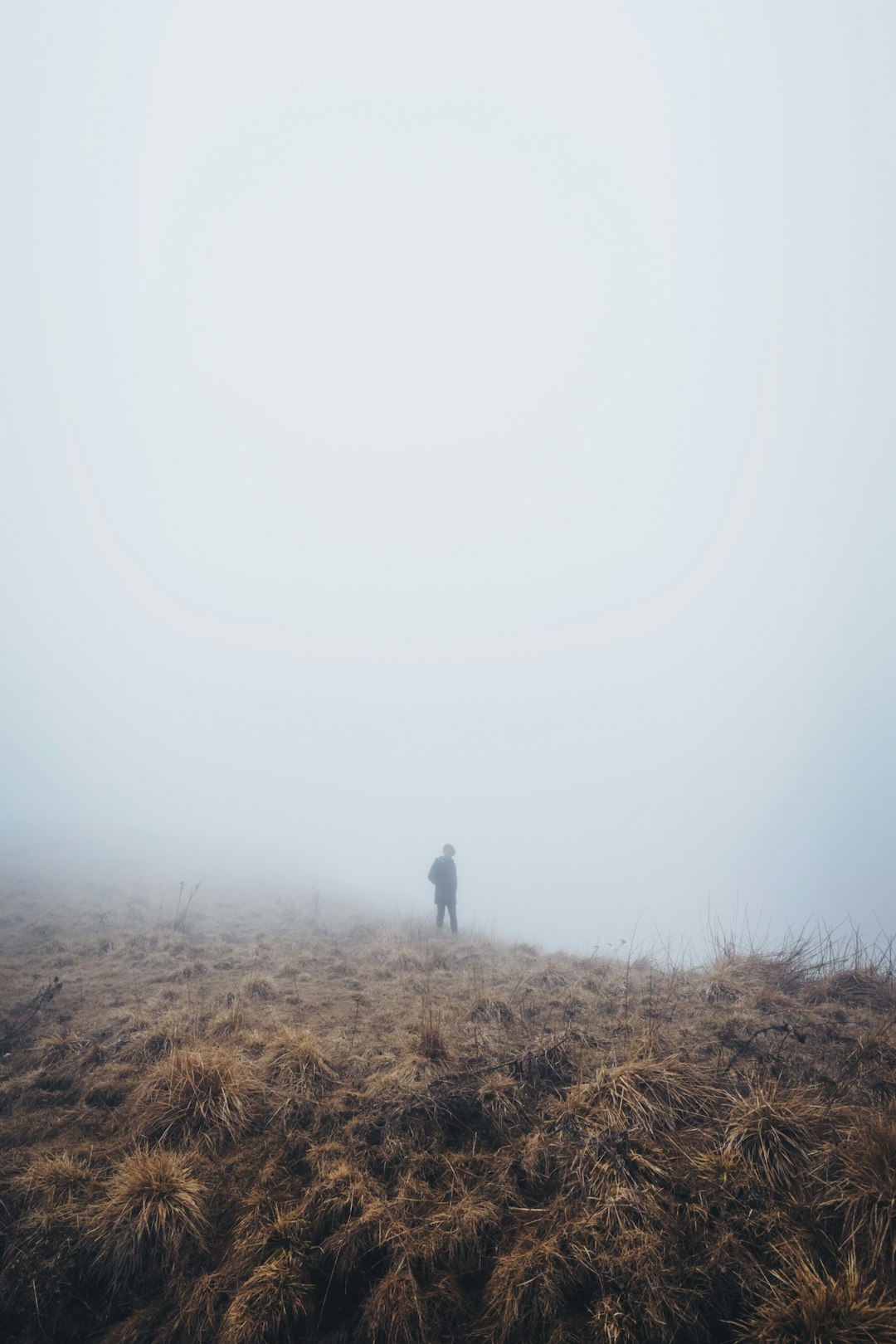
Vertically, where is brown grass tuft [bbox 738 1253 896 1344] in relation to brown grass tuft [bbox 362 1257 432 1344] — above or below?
above

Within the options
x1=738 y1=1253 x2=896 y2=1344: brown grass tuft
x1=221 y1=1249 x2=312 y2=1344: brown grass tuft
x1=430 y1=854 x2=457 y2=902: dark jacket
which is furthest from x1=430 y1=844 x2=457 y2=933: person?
x1=738 y1=1253 x2=896 y2=1344: brown grass tuft

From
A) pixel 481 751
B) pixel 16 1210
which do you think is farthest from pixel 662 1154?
pixel 481 751

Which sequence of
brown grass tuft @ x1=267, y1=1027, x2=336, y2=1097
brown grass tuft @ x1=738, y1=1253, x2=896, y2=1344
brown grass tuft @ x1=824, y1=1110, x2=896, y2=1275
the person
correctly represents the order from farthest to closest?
the person
brown grass tuft @ x1=267, y1=1027, x2=336, y2=1097
brown grass tuft @ x1=824, y1=1110, x2=896, y2=1275
brown grass tuft @ x1=738, y1=1253, x2=896, y2=1344

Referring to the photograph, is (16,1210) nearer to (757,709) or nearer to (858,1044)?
(858,1044)

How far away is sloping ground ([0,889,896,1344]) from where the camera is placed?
4.11m

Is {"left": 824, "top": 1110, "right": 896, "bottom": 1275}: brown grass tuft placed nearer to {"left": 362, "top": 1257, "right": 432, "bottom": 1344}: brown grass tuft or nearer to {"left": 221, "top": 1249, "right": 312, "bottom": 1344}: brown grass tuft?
{"left": 362, "top": 1257, "right": 432, "bottom": 1344}: brown grass tuft

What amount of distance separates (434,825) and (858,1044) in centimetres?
10317

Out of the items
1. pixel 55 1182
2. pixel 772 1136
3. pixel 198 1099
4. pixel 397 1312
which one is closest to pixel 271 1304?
pixel 397 1312

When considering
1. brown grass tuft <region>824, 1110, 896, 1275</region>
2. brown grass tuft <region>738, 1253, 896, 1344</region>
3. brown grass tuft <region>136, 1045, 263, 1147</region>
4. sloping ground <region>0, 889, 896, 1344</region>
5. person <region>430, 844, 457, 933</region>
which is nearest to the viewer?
brown grass tuft <region>738, 1253, 896, 1344</region>

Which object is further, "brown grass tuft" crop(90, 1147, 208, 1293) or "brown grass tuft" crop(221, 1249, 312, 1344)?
"brown grass tuft" crop(90, 1147, 208, 1293)

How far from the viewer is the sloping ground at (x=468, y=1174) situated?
13.5ft

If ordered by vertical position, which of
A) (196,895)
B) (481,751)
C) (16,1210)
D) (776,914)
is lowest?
(776,914)

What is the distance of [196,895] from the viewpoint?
914 inches

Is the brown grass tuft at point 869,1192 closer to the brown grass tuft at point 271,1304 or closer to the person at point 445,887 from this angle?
the brown grass tuft at point 271,1304
